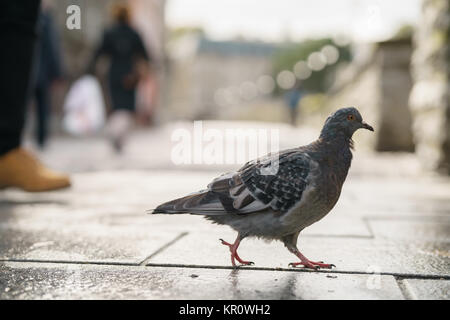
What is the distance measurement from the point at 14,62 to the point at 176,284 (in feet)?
9.46

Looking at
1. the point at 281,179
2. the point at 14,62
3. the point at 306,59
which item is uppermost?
the point at 306,59

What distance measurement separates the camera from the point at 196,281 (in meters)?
1.92

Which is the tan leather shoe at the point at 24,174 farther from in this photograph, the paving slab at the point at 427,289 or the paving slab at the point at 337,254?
the paving slab at the point at 427,289

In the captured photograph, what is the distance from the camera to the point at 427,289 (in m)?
1.85

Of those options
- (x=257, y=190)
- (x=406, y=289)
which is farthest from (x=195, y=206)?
(x=406, y=289)

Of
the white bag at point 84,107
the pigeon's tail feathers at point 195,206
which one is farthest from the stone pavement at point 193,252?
the white bag at point 84,107

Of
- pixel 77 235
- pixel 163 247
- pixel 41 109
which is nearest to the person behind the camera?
pixel 163 247

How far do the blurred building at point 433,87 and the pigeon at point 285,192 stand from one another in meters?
4.18

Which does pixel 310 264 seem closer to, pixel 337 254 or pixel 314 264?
pixel 314 264

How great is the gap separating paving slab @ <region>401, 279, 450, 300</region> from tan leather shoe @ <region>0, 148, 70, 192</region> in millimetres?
3205

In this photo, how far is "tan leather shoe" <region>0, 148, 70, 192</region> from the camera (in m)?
4.34

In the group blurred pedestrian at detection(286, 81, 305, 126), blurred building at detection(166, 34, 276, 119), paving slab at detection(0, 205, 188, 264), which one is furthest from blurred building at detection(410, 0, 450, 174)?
blurred building at detection(166, 34, 276, 119)

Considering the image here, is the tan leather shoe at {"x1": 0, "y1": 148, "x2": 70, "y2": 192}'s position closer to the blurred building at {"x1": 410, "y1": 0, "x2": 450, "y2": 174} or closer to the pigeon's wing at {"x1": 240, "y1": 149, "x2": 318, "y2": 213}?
the pigeon's wing at {"x1": 240, "y1": 149, "x2": 318, "y2": 213}
